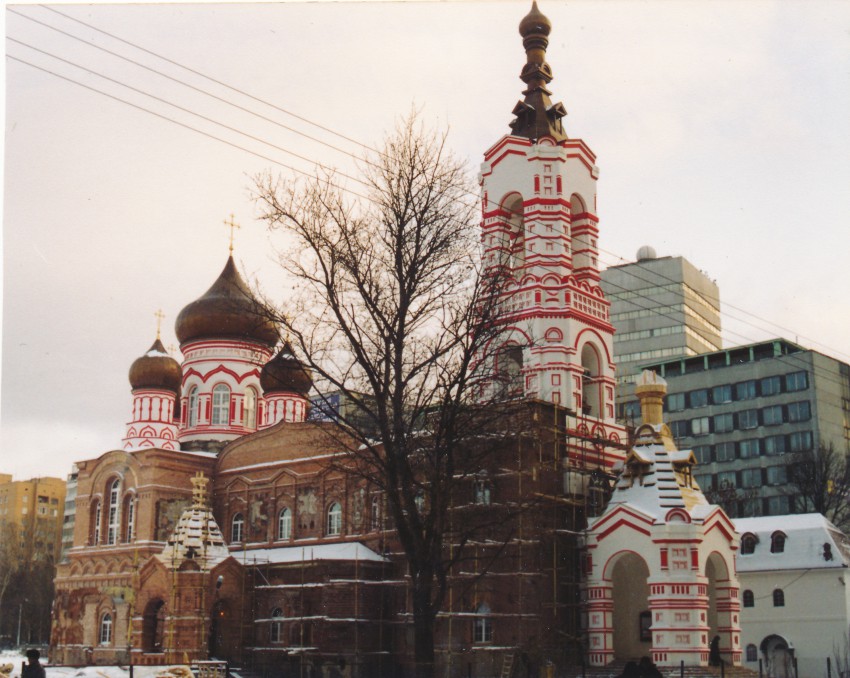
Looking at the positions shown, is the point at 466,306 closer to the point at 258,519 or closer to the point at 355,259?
the point at 355,259

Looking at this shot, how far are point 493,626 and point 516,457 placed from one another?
464 cm

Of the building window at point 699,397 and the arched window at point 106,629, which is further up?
→ the building window at point 699,397

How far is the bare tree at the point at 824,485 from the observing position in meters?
48.9

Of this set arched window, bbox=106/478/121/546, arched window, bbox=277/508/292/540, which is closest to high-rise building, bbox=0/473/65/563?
arched window, bbox=106/478/121/546

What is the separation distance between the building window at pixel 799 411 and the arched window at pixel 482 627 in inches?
1347

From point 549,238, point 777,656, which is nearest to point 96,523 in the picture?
point 549,238

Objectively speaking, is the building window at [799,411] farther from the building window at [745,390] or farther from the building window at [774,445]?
the building window at [745,390]

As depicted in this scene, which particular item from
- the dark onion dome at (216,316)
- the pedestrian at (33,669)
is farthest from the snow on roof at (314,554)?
the pedestrian at (33,669)

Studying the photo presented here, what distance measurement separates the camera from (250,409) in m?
45.2

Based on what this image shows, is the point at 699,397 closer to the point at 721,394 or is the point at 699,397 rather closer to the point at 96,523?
the point at 721,394

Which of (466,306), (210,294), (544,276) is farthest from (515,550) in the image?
(210,294)

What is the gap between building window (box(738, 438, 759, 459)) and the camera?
60.8 meters

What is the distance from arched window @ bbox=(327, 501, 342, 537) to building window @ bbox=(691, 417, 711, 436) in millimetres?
33037

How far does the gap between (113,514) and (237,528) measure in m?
5.16
